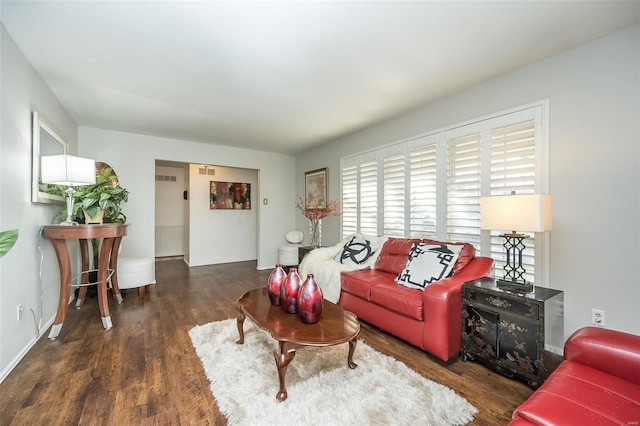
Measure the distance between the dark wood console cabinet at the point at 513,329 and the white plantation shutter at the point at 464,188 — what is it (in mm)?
859

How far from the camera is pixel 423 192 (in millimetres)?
3416

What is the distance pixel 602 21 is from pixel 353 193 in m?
3.14

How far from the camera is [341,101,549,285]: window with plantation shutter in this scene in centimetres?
248

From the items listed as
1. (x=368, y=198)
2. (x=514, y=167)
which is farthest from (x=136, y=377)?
(x=514, y=167)

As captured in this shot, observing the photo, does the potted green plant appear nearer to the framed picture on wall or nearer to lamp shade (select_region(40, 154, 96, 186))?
lamp shade (select_region(40, 154, 96, 186))

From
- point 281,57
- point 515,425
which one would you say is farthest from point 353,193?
point 515,425

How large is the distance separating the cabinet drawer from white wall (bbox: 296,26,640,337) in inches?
30.3

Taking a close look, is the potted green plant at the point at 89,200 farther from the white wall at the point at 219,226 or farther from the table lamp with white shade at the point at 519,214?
the table lamp with white shade at the point at 519,214

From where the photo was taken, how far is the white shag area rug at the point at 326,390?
5.03ft

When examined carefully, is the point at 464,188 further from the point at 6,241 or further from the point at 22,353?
the point at 22,353

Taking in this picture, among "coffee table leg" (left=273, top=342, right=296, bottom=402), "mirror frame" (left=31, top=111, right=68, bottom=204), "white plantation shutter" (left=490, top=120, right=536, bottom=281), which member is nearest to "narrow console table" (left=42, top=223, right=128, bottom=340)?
"mirror frame" (left=31, top=111, right=68, bottom=204)

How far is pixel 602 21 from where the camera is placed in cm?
194

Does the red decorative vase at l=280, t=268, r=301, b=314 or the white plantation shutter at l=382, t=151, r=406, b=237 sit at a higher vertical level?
the white plantation shutter at l=382, t=151, r=406, b=237

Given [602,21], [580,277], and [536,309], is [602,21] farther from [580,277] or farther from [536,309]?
[536,309]
